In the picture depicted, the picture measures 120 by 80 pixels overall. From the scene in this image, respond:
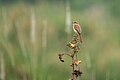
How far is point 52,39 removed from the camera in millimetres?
5465

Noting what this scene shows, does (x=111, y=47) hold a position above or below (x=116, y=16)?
below

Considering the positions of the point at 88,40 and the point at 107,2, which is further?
the point at 107,2

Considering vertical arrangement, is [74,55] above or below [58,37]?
below

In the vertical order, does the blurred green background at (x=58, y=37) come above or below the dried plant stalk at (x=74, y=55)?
above

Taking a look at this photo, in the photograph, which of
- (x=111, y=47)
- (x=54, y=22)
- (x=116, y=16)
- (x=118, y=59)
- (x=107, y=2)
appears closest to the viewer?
(x=118, y=59)

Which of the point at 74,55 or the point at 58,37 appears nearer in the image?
the point at 74,55

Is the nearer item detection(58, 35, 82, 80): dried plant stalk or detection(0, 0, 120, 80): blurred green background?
detection(58, 35, 82, 80): dried plant stalk

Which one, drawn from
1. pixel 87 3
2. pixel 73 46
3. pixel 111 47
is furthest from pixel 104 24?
pixel 73 46

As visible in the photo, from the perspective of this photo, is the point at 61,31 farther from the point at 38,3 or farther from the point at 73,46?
the point at 73,46

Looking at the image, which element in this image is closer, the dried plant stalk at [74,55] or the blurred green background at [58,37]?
the dried plant stalk at [74,55]

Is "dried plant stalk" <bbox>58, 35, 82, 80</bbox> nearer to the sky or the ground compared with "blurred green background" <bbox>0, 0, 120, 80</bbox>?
nearer to the ground

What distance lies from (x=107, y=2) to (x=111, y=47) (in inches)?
109

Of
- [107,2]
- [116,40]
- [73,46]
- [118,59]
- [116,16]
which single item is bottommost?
[73,46]

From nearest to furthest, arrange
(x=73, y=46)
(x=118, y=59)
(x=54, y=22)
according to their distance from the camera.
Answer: (x=73, y=46) < (x=118, y=59) < (x=54, y=22)
